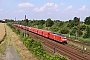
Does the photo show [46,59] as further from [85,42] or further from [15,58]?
[85,42]

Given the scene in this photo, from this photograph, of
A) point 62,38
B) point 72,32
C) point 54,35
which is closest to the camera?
point 62,38

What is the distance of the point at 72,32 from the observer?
7006 centimetres

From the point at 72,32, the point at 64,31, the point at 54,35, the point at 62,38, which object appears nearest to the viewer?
the point at 62,38

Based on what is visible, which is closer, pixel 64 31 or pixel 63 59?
pixel 63 59

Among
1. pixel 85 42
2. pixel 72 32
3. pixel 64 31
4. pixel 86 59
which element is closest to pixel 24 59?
pixel 86 59

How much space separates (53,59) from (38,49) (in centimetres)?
924

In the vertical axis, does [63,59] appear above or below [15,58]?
Result: above

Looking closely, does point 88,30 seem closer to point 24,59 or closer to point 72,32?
point 72,32

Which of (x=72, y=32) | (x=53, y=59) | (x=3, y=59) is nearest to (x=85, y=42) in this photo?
(x=72, y=32)

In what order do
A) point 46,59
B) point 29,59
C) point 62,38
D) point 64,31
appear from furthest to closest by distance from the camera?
point 64,31, point 62,38, point 29,59, point 46,59

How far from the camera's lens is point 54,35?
54.0m

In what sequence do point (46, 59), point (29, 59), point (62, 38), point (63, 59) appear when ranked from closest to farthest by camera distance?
1. point (63, 59)
2. point (46, 59)
3. point (29, 59)
4. point (62, 38)

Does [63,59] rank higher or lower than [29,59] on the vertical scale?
higher

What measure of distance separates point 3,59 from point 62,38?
66.0 ft
